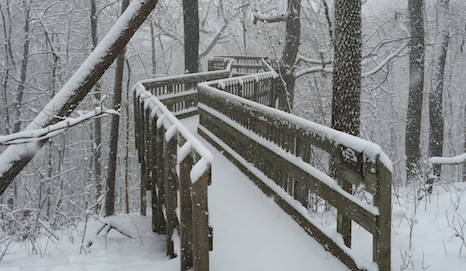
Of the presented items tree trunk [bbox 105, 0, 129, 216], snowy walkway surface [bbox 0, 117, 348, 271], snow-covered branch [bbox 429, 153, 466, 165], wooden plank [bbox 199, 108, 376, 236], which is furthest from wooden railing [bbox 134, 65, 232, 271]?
tree trunk [bbox 105, 0, 129, 216]

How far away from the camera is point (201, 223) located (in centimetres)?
406

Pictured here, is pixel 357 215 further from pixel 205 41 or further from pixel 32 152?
pixel 205 41

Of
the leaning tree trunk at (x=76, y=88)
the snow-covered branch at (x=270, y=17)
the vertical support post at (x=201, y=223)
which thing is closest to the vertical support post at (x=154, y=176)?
the leaning tree trunk at (x=76, y=88)

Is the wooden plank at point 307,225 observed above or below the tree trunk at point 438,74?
below

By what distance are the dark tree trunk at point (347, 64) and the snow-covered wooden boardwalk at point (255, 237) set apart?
1975mm

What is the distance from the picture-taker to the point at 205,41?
50.9 m

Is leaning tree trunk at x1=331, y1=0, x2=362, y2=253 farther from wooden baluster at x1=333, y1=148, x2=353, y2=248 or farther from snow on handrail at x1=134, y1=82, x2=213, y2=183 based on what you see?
snow on handrail at x1=134, y1=82, x2=213, y2=183

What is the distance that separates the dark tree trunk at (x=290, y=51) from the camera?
16641 millimetres

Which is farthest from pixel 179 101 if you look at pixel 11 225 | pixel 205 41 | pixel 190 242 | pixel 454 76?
pixel 205 41

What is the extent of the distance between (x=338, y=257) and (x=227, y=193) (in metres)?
2.54

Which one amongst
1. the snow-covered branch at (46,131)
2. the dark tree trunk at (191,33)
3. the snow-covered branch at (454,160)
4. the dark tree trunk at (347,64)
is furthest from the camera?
the dark tree trunk at (191,33)

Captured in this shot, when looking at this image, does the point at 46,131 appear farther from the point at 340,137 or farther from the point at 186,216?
the point at 340,137

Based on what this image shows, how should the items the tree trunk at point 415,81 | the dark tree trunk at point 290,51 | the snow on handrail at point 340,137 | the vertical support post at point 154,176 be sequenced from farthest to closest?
the dark tree trunk at point 290,51 < the tree trunk at point 415,81 < the vertical support post at point 154,176 < the snow on handrail at point 340,137

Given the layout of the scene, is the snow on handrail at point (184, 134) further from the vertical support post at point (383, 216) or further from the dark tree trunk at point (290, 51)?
the dark tree trunk at point (290, 51)
